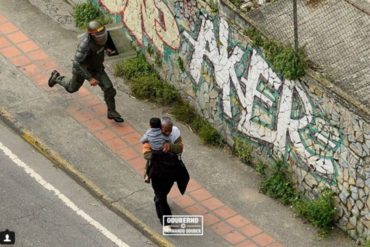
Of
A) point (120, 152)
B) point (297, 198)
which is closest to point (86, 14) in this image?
point (120, 152)

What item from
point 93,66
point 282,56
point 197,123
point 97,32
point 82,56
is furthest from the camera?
point 197,123

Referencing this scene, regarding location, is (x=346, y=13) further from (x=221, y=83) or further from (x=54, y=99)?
(x=54, y=99)

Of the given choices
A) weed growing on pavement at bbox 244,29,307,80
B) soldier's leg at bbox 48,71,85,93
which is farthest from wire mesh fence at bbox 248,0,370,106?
soldier's leg at bbox 48,71,85,93

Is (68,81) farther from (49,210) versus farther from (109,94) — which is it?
(49,210)

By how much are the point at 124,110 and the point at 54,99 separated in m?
1.09

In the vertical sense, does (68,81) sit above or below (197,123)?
below

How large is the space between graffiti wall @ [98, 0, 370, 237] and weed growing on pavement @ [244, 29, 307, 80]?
0.13 meters

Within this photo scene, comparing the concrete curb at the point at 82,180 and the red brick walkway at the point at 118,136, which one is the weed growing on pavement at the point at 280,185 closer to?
the red brick walkway at the point at 118,136

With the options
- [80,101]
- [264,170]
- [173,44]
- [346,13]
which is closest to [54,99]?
[80,101]

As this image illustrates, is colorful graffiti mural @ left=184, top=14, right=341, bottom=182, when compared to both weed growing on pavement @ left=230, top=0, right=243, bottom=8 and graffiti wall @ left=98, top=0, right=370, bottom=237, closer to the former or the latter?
graffiti wall @ left=98, top=0, right=370, bottom=237

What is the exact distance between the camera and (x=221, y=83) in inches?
737

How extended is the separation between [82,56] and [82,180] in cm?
183

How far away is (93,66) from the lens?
1902cm

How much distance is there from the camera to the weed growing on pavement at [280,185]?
17.9 meters
